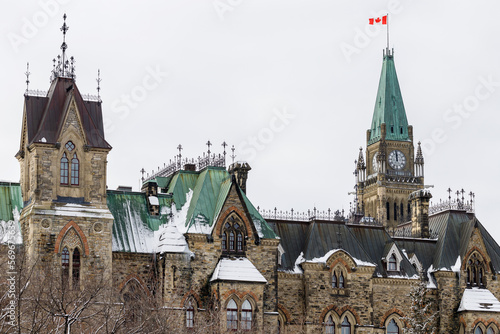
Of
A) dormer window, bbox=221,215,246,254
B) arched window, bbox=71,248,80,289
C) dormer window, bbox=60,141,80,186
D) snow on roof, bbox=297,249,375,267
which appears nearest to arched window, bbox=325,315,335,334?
snow on roof, bbox=297,249,375,267

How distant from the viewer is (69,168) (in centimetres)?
7200

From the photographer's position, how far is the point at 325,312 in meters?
78.1

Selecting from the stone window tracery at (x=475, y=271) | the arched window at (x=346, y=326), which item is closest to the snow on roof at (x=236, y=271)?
the arched window at (x=346, y=326)

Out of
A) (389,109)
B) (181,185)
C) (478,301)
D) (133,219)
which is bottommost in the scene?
(478,301)

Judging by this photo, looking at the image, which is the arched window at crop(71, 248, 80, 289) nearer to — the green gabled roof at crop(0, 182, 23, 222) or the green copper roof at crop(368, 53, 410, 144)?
the green gabled roof at crop(0, 182, 23, 222)

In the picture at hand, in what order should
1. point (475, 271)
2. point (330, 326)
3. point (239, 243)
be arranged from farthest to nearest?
point (475, 271) → point (330, 326) → point (239, 243)

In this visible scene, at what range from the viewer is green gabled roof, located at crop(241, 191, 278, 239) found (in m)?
75.8

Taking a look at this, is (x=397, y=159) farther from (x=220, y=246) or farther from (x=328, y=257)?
(x=220, y=246)

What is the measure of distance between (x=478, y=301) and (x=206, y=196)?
2056cm

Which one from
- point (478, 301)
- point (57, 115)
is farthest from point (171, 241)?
point (478, 301)

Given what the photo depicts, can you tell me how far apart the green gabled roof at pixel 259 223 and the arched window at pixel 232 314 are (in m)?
5.20

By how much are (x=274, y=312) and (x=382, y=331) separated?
9.09m

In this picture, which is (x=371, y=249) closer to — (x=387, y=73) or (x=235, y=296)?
(x=235, y=296)

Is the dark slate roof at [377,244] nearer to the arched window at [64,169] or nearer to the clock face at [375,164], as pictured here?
the arched window at [64,169]
